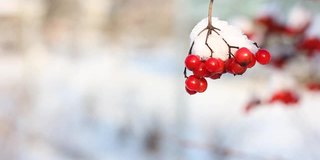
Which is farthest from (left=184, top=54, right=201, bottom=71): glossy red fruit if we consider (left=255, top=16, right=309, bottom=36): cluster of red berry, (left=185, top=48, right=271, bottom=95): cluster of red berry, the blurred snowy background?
the blurred snowy background

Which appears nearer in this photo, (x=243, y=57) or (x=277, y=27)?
(x=243, y=57)

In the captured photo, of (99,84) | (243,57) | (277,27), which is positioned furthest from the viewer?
(99,84)

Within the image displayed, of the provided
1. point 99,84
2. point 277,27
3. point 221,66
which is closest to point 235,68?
point 221,66

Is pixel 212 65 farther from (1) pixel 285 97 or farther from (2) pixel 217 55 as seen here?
(1) pixel 285 97

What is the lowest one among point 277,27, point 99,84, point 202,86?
point 99,84

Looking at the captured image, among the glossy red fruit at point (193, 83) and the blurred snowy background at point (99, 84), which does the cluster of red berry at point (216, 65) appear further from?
the blurred snowy background at point (99, 84)

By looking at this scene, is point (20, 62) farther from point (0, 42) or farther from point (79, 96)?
point (79, 96)

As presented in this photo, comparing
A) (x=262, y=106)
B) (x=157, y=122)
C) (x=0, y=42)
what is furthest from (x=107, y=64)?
(x=262, y=106)
